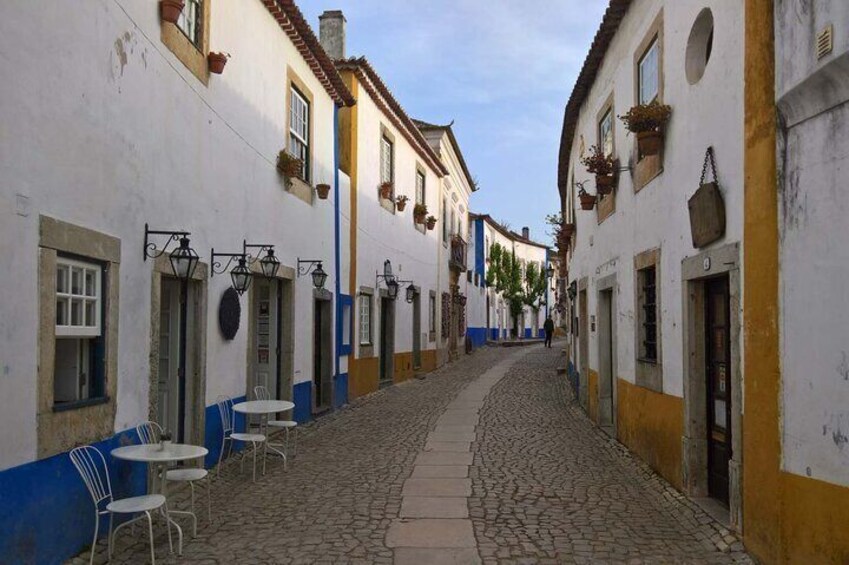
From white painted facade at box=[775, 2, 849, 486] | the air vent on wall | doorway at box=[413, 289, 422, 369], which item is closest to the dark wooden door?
white painted facade at box=[775, 2, 849, 486]

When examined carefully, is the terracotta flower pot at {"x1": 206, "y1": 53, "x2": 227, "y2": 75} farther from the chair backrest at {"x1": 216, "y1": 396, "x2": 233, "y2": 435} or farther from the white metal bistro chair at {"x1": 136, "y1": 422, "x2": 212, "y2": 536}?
the white metal bistro chair at {"x1": 136, "y1": 422, "x2": 212, "y2": 536}

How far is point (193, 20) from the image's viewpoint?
8.03 metres

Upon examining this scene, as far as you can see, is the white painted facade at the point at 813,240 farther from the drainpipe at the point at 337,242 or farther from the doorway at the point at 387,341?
the doorway at the point at 387,341

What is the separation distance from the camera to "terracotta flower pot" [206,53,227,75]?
8219 millimetres

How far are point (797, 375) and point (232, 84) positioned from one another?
674cm

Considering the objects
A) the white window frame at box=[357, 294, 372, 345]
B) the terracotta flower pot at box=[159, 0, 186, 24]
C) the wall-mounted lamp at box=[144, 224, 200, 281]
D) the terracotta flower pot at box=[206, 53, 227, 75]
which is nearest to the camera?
the wall-mounted lamp at box=[144, 224, 200, 281]

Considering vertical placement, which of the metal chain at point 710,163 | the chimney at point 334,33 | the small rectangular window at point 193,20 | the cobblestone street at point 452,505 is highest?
the chimney at point 334,33

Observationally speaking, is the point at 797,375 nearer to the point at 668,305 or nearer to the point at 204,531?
the point at 668,305

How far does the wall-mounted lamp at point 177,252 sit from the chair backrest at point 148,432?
51.4 inches

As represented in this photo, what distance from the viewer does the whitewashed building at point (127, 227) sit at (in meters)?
4.68

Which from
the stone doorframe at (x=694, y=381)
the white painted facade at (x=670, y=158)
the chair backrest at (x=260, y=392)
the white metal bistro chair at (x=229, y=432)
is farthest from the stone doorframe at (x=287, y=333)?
the stone doorframe at (x=694, y=381)

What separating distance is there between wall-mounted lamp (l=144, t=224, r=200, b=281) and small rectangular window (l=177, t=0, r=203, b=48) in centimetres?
213

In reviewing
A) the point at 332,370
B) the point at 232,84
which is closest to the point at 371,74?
the point at 332,370

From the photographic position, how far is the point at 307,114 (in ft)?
39.8
